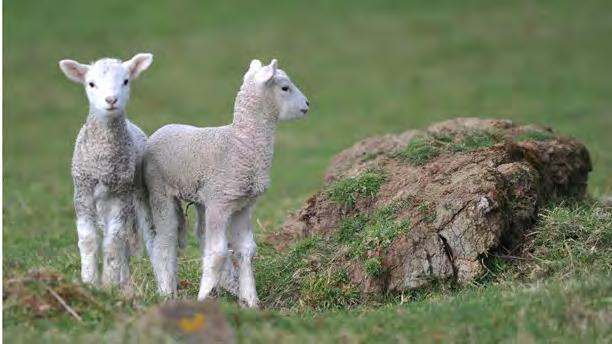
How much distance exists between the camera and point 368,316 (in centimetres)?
944

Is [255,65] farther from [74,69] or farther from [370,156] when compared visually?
[370,156]

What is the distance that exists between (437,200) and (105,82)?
133 inches

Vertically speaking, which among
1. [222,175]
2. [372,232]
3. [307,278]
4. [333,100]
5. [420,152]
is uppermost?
[333,100]

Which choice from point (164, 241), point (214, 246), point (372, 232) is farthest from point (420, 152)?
point (164, 241)

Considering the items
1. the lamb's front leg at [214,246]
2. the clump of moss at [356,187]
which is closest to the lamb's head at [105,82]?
the lamb's front leg at [214,246]

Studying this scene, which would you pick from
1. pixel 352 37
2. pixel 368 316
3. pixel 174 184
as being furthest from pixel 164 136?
pixel 352 37

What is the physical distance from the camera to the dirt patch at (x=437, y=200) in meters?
10.8

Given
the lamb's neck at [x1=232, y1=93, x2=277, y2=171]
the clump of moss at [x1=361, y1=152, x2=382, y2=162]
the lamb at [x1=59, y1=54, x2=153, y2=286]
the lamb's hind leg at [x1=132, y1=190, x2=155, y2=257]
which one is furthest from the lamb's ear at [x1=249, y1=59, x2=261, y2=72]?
the clump of moss at [x1=361, y1=152, x2=382, y2=162]

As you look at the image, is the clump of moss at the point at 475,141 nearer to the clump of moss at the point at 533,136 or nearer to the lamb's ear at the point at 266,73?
the clump of moss at the point at 533,136

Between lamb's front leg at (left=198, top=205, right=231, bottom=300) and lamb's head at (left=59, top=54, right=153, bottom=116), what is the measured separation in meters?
1.28

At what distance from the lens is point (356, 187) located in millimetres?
12156

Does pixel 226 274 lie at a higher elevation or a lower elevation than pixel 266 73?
lower

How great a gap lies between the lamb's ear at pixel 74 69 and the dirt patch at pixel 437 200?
119 inches

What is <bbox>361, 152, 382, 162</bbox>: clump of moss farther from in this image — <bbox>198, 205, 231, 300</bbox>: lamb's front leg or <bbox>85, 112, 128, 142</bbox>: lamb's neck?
<bbox>85, 112, 128, 142</bbox>: lamb's neck
